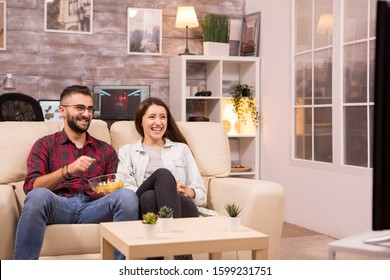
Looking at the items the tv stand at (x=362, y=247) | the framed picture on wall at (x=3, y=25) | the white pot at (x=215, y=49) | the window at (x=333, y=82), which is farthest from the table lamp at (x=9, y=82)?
the tv stand at (x=362, y=247)

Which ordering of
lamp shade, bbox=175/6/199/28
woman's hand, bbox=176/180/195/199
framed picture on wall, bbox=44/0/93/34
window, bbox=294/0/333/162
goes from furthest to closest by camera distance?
1. lamp shade, bbox=175/6/199/28
2. framed picture on wall, bbox=44/0/93/34
3. window, bbox=294/0/333/162
4. woman's hand, bbox=176/180/195/199

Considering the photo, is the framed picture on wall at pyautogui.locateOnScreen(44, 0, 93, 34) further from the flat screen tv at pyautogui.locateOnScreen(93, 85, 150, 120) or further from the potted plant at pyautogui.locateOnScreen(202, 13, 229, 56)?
the potted plant at pyautogui.locateOnScreen(202, 13, 229, 56)

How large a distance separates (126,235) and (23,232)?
60 cm

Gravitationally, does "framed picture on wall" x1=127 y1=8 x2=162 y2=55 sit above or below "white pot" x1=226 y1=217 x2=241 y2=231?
above

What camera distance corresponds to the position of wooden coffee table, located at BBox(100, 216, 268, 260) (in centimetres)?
227

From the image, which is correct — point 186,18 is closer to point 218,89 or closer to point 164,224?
point 218,89

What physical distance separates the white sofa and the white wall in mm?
1154

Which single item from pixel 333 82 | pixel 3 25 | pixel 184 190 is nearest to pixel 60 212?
pixel 184 190

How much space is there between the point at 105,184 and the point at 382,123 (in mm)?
2083

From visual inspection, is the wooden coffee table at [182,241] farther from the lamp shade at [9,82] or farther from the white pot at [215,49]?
the white pot at [215,49]

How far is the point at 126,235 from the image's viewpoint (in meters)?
2.40

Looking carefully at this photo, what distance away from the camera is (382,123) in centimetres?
125

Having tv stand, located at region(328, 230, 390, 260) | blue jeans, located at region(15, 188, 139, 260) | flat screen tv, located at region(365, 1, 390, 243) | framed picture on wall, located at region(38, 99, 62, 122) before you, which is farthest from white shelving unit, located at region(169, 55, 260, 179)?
flat screen tv, located at region(365, 1, 390, 243)

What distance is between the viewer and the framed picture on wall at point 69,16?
5.56 metres
